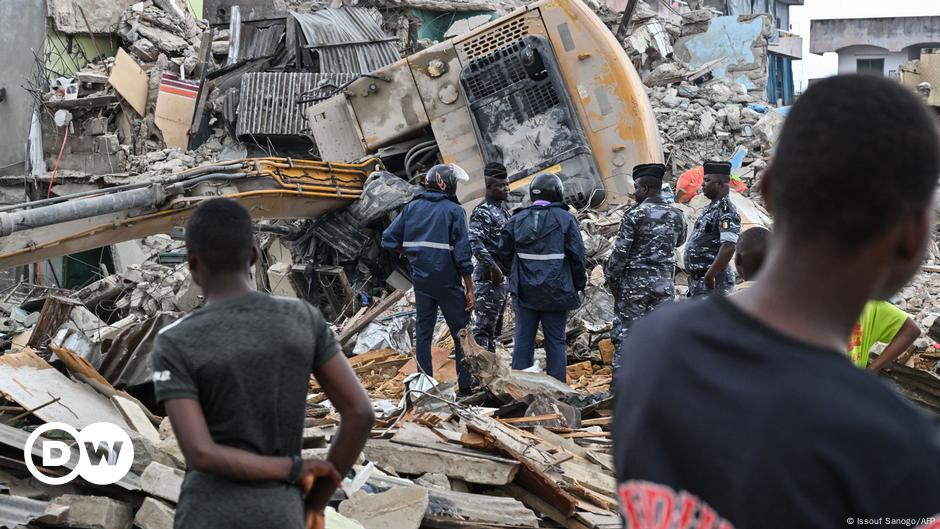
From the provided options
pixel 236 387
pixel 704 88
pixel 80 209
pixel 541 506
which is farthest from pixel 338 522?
pixel 704 88

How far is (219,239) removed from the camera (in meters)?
2.91

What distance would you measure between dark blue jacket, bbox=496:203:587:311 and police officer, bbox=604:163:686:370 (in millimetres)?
318

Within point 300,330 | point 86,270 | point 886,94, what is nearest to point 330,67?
point 86,270

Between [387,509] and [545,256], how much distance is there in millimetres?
3715

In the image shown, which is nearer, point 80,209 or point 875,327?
point 875,327

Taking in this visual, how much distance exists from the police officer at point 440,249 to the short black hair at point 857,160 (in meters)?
6.99

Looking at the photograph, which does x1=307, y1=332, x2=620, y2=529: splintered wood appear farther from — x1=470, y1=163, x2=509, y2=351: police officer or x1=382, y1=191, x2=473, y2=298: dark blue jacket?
x1=470, y1=163, x2=509, y2=351: police officer

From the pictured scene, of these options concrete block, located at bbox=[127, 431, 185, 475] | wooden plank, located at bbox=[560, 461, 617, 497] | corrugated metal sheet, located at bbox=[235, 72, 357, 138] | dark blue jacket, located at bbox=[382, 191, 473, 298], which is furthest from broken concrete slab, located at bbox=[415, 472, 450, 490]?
corrugated metal sheet, located at bbox=[235, 72, 357, 138]

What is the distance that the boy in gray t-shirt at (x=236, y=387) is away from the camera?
2768 millimetres

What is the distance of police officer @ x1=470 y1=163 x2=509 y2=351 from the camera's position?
29.2ft

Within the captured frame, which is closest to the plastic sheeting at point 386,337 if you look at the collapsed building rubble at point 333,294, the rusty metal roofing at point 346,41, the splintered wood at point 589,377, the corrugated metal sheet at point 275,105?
the collapsed building rubble at point 333,294

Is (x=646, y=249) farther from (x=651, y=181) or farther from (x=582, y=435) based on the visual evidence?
(x=582, y=435)

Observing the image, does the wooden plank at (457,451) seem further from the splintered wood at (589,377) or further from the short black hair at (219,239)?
the short black hair at (219,239)

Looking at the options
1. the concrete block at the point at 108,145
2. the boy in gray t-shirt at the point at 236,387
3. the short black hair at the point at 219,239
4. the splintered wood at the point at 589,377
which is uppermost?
the short black hair at the point at 219,239
